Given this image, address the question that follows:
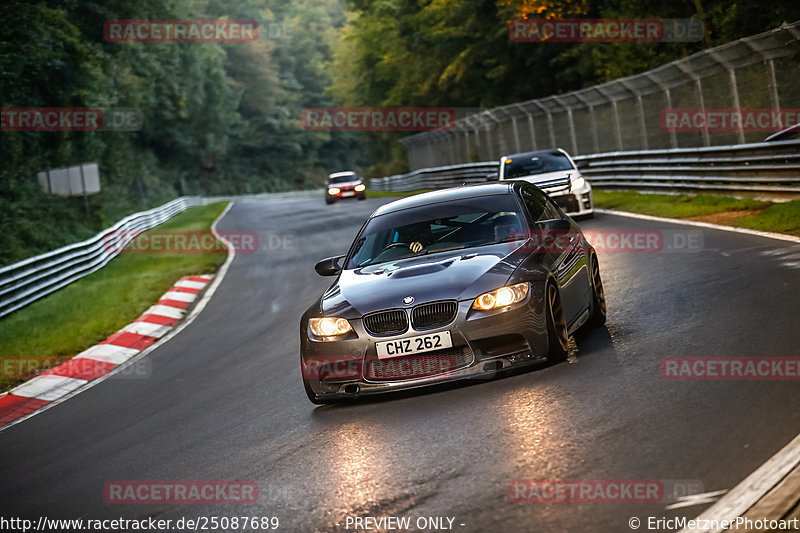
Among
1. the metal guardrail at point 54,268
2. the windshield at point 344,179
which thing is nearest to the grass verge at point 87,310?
the metal guardrail at point 54,268

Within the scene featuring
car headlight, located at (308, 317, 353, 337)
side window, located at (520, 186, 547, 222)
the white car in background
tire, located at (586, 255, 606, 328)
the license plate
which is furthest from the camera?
the white car in background

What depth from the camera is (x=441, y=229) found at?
860cm

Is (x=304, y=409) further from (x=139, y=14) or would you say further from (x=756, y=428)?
(x=139, y=14)

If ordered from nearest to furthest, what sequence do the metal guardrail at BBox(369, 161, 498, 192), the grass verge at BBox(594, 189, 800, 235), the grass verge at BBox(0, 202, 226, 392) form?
the grass verge at BBox(0, 202, 226, 392)
the grass verge at BBox(594, 189, 800, 235)
the metal guardrail at BBox(369, 161, 498, 192)

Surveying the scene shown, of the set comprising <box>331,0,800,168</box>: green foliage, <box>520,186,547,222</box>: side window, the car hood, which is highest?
<box>331,0,800,168</box>: green foliage

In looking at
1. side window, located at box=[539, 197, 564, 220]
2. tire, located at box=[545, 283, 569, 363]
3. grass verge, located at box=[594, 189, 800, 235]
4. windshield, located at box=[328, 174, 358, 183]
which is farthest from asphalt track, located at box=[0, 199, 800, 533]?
windshield, located at box=[328, 174, 358, 183]

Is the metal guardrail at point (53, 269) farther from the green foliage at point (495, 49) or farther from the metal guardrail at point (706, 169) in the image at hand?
the green foliage at point (495, 49)

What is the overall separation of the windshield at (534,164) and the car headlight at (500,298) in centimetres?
1441

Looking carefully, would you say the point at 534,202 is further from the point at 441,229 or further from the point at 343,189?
the point at 343,189

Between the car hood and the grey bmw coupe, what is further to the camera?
the car hood

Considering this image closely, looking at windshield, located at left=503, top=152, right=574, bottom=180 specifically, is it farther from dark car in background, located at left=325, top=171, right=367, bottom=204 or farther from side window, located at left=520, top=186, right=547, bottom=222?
dark car in background, located at left=325, top=171, right=367, bottom=204

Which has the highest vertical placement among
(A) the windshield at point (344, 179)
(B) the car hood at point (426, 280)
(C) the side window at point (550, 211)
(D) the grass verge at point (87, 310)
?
(A) the windshield at point (344, 179)

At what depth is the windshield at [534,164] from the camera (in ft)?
71.1

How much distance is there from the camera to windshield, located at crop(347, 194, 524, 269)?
8.44 metres
